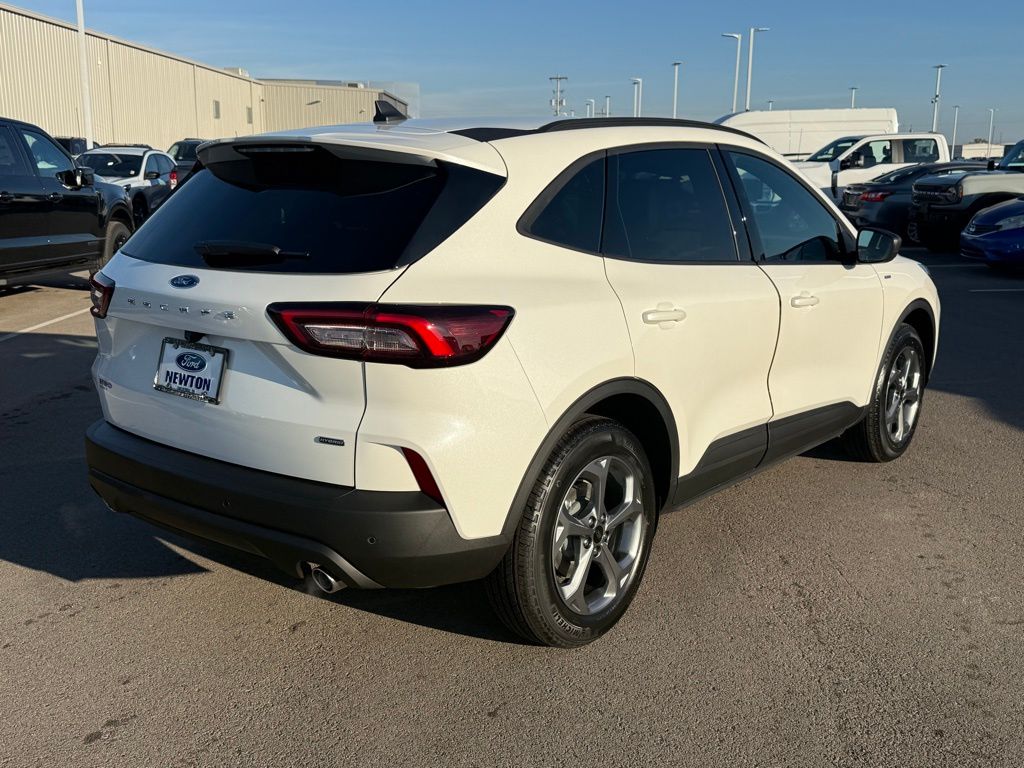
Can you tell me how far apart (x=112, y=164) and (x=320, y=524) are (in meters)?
18.3

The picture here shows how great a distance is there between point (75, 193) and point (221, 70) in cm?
5259

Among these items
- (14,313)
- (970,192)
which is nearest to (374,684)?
(14,313)

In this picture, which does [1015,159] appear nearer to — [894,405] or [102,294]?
[894,405]

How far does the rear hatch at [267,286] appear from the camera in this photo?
281 centimetres

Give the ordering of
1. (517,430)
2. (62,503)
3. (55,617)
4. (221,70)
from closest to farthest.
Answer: (517,430) → (55,617) → (62,503) → (221,70)

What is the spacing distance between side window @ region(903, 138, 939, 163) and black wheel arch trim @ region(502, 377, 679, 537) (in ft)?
74.1

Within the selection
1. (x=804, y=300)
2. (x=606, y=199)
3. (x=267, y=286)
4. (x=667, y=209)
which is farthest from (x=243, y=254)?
(x=804, y=300)

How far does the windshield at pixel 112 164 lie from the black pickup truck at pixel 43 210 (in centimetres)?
724

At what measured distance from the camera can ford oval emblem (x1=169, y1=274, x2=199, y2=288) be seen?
3.07 metres

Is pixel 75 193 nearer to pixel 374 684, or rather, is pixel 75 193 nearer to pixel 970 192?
pixel 374 684

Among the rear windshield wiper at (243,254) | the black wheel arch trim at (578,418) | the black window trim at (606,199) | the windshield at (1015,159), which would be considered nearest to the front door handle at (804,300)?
the black window trim at (606,199)

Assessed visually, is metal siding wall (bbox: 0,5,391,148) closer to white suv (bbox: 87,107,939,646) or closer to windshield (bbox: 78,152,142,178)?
windshield (bbox: 78,152,142,178)

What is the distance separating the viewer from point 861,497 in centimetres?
492

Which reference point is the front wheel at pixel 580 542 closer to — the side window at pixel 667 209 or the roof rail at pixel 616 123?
the side window at pixel 667 209
